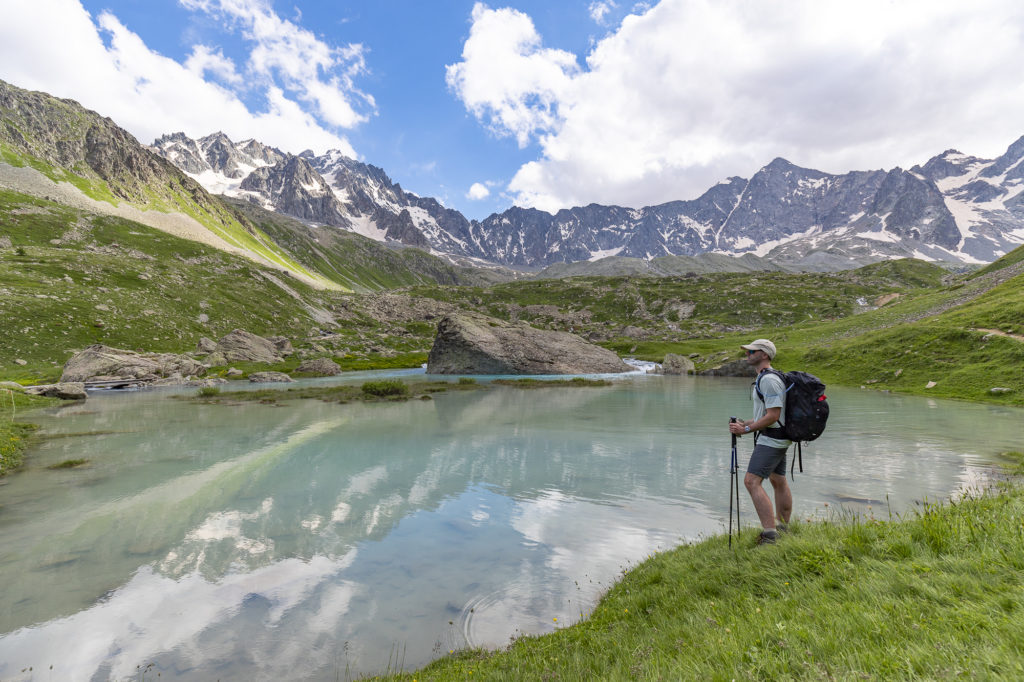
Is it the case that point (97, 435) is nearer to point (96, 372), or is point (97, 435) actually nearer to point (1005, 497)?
point (1005, 497)

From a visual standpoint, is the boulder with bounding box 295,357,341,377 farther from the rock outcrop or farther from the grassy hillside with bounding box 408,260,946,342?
the grassy hillside with bounding box 408,260,946,342

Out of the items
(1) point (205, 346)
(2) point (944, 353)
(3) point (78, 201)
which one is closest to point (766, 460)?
(2) point (944, 353)

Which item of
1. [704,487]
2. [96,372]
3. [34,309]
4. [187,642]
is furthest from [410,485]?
[34,309]

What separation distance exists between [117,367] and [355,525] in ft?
240

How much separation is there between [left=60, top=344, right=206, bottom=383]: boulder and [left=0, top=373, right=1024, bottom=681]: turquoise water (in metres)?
41.8

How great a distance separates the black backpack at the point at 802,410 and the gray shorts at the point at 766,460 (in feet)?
0.99

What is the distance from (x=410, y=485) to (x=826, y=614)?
15562 mm

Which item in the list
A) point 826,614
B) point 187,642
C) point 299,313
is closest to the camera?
point 826,614

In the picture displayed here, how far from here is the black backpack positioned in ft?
28.2

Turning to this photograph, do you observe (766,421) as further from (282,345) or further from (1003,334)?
(282,345)

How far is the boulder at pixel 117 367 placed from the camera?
201ft

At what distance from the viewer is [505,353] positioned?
286 feet

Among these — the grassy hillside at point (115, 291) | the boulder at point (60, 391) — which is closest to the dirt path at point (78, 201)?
the grassy hillside at point (115, 291)

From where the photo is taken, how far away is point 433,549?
12305 mm
